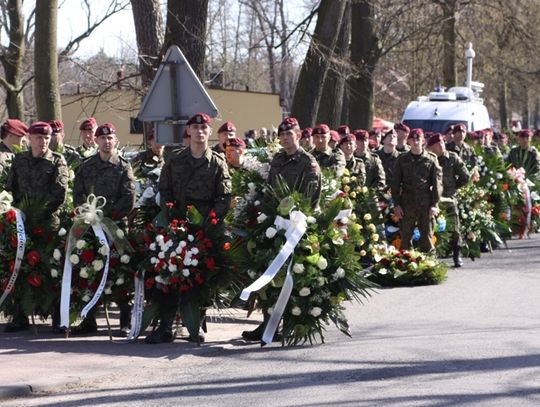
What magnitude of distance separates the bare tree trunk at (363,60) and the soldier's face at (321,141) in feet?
48.6

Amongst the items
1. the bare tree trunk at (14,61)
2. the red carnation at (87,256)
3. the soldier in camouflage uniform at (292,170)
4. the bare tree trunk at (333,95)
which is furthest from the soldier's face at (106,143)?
the bare tree trunk at (14,61)

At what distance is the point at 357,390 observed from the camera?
819cm

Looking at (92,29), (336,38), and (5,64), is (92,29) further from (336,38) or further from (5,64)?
(336,38)

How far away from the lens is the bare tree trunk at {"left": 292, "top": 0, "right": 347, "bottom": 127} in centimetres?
2222

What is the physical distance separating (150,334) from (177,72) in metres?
3.51

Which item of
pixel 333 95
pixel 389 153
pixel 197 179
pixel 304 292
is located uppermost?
pixel 333 95

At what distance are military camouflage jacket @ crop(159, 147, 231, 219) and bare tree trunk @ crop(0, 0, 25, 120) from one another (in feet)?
52.2

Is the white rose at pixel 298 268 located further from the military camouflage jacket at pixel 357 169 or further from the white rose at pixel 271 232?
the military camouflage jacket at pixel 357 169

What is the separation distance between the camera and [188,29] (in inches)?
657

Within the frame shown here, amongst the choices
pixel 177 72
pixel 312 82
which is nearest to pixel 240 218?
pixel 177 72

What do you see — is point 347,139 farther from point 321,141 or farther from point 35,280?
point 35,280

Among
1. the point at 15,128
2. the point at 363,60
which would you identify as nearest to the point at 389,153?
the point at 15,128

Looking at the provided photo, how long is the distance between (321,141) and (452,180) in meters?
3.91

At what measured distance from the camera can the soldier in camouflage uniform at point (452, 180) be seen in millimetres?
17011
